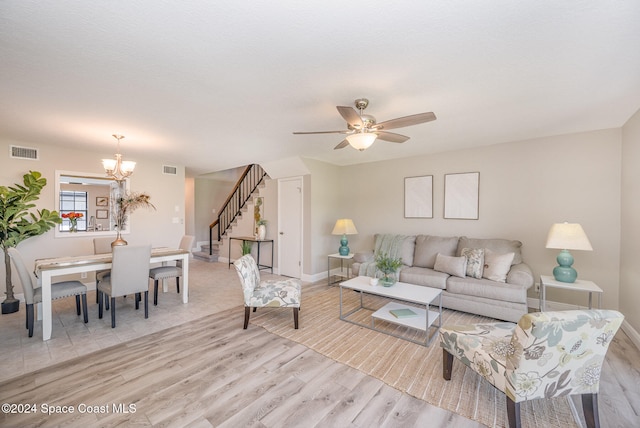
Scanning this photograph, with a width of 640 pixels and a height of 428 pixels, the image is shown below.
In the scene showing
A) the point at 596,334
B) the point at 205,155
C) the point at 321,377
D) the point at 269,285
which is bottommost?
the point at 321,377

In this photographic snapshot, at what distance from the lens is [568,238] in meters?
3.00

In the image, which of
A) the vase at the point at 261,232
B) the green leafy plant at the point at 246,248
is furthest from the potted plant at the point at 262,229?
the green leafy plant at the point at 246,248

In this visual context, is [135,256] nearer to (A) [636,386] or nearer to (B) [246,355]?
(B) [246,355]

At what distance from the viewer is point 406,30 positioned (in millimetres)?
1599

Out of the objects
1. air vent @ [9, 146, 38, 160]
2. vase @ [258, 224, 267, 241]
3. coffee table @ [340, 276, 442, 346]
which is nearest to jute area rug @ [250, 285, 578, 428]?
coffee table @ [340, 276, 442, 346]

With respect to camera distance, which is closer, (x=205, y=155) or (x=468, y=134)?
(x=468, y=134)

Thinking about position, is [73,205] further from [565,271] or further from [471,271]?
[565,271]

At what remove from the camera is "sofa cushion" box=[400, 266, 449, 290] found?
12.2 ft

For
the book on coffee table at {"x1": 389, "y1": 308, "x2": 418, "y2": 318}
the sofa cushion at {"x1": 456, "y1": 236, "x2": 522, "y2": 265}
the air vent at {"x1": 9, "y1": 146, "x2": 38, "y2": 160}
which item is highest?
the air vent at {"x1": 9, "y1": 146, "x2": 38, "y2": 160}

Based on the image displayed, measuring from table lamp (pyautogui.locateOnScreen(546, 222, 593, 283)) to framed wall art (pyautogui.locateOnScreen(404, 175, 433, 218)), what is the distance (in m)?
1.84

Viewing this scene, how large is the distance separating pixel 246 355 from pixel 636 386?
323 cm

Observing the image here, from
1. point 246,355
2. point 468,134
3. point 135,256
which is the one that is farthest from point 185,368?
point 468,134

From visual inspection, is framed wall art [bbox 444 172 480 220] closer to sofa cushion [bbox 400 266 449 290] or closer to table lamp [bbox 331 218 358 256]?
sofa cushion [bbox 400 266 449 290]

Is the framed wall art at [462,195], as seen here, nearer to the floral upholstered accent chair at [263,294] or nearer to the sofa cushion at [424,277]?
the sofa cushion at [424,277]
